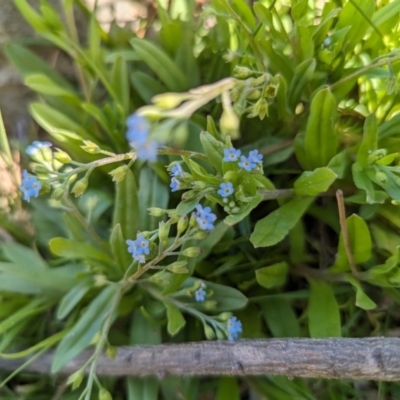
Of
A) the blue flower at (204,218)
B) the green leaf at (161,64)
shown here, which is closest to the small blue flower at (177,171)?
the blue flower at (204,218)

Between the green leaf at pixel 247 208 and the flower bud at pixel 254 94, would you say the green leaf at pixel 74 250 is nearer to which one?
the green leaf at pixel 247 208

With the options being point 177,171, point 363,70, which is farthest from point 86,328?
point 363,70

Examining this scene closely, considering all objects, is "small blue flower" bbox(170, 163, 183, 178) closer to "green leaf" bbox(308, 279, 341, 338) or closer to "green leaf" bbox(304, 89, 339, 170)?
"green leaf" bbox(304, 89, 339, 170)

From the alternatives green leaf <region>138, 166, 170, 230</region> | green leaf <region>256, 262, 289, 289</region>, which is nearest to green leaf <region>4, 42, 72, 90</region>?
green leaf <region>138, 166, 170, 230</region>

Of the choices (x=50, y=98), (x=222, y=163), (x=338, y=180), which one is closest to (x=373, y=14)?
(x=338, y=180)

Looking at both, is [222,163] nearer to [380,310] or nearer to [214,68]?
[214,68]
